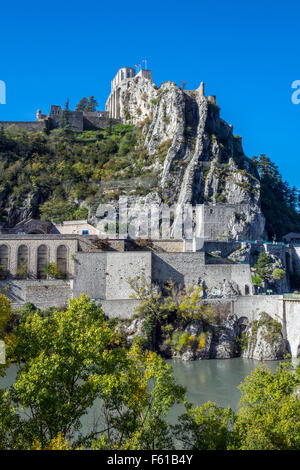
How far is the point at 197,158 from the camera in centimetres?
4850

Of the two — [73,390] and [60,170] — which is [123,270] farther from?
[60,170]

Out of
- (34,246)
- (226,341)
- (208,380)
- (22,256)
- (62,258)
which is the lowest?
(208,380)

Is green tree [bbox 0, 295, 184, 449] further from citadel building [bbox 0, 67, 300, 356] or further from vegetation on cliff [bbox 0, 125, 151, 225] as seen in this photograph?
vegetation on cliff [bbox 0, 125, 151, 225]

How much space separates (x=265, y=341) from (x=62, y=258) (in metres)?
16.4

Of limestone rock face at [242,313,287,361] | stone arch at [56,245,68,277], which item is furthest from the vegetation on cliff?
limestone rock face at [242,313,287,361]

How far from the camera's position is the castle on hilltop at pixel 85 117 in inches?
2393

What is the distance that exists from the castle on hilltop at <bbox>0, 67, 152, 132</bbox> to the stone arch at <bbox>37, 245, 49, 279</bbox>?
31120mm

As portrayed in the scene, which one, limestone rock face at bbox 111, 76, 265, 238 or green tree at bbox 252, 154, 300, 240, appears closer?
limestone rock face at bbox 111, 76, 265, 238

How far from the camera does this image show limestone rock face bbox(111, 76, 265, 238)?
45500 mm

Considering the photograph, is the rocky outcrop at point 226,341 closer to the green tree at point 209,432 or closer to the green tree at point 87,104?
the green tree at point 209,432

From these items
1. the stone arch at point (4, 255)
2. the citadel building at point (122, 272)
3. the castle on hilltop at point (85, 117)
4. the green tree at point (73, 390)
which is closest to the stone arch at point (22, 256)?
the citadel building at point (122, 272)

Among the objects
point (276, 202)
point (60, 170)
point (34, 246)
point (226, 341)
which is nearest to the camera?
point (226, 341)

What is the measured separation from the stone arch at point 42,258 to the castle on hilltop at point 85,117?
3112 cm

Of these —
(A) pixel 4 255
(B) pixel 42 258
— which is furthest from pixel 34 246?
(A) pixel 4 255
